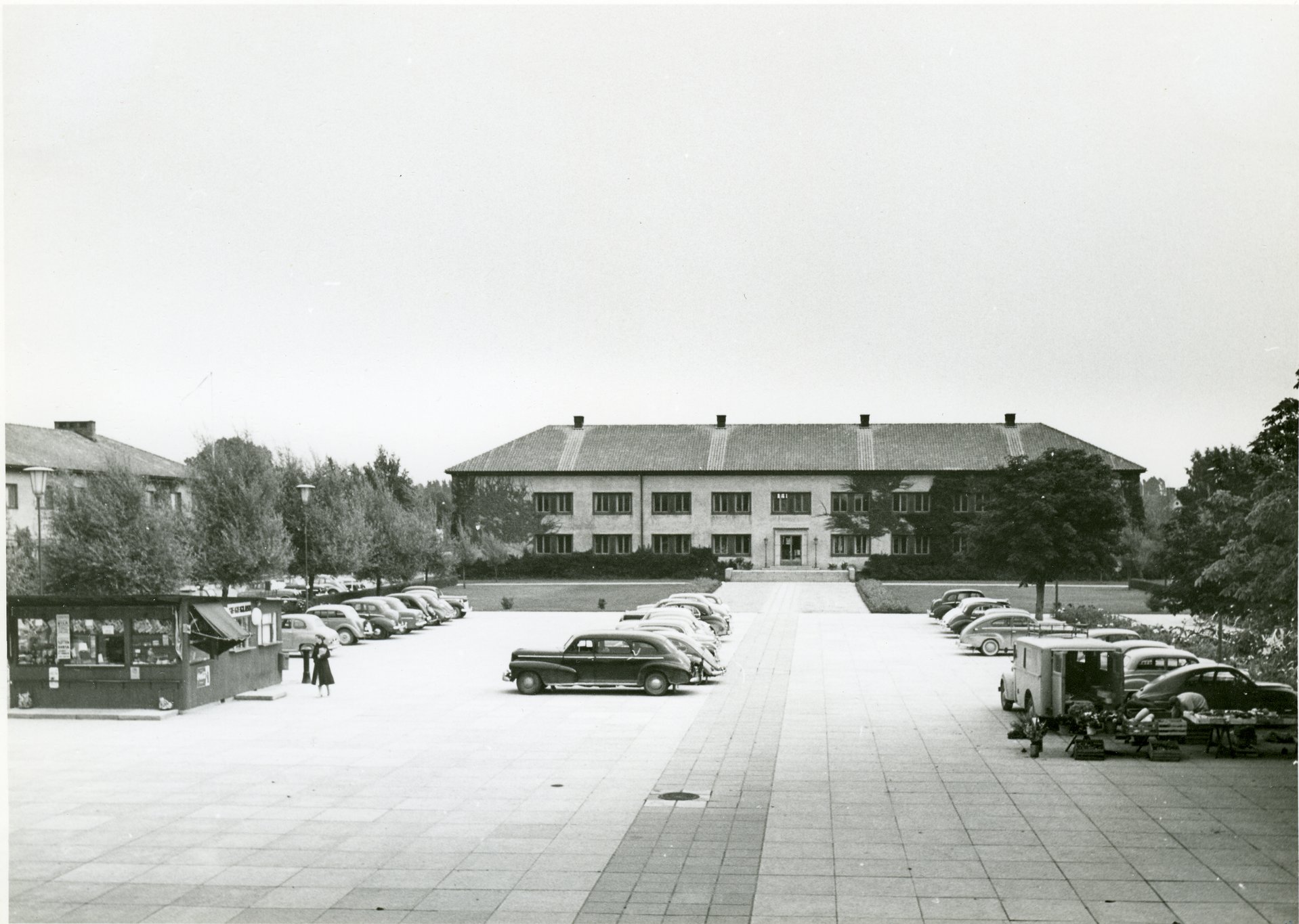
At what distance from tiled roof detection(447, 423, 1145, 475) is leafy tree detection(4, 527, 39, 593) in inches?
1319

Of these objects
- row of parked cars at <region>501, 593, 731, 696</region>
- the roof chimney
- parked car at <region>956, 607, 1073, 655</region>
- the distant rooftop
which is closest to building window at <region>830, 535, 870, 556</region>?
the distant rooftop

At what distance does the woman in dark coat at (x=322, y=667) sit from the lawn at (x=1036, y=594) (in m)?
28.1

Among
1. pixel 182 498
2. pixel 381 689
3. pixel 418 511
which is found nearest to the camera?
pixel 381 689

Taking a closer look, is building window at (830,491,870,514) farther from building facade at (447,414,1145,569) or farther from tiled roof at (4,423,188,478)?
tiled roof at (4,423,188,478)

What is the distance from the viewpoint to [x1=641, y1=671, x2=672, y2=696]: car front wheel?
24156mm

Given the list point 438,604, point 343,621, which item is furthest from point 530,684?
point 438,604

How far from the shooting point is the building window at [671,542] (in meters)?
70.6

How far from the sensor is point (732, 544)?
7050 cm

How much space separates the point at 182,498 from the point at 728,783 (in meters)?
35.4

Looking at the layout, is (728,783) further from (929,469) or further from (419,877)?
(929,469)

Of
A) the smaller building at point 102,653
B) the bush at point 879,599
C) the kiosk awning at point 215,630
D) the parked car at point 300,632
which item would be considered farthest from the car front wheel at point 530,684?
the bush at point 879,599

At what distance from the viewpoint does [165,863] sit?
1200cm

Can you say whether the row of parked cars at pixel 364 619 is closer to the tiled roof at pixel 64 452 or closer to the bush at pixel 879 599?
the tiled roof at pixel 64 452

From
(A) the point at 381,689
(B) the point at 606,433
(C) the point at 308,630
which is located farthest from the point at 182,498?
(B) the point at 606,433
